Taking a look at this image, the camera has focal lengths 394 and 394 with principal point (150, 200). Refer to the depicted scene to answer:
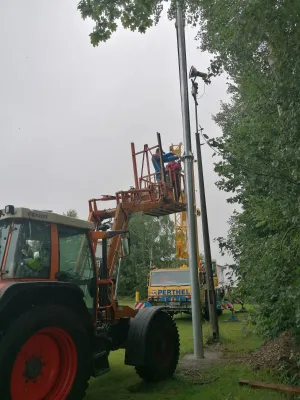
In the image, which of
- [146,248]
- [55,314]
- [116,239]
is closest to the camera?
[55,314]

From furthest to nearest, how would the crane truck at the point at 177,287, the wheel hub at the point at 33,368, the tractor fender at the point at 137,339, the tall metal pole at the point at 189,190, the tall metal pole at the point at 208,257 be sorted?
1. the crane truck at the point at 177,287
2. the tall metal pole at the point at 208,257
3. the tall metal pole at the point at 189,190
4. the tractor fender at the point at 137,339
5. the wheel hub at the point at 33,368

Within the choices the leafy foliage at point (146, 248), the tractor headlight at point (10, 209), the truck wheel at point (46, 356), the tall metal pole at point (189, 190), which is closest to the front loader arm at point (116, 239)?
the tall metal pole at point (189, 190)

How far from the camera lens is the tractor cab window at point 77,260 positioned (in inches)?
214

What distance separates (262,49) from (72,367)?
5.68 metres

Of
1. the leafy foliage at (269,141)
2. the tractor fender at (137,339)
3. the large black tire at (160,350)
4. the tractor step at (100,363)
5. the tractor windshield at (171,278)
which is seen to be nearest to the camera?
the leafy foliage at (269,141)

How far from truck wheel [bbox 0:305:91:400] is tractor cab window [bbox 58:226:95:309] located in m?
0.70

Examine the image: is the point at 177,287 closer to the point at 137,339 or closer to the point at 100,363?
the point at 137,339

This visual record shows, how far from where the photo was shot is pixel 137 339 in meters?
6.18

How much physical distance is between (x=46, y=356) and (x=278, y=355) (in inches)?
154

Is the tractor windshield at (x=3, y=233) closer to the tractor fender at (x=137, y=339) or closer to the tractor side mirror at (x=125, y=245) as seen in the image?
the tractor side mirror at (x=125, y=245)

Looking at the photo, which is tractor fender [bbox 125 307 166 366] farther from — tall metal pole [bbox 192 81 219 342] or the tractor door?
tall metal pole [bbox 192 81 219 342]

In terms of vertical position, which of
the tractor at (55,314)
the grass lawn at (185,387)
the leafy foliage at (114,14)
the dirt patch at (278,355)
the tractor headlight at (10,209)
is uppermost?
the leafy foliage at (114,14)

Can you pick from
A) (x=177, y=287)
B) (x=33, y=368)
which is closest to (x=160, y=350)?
(x=33, y=368)

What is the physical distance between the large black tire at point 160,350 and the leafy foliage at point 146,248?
29719 mm
